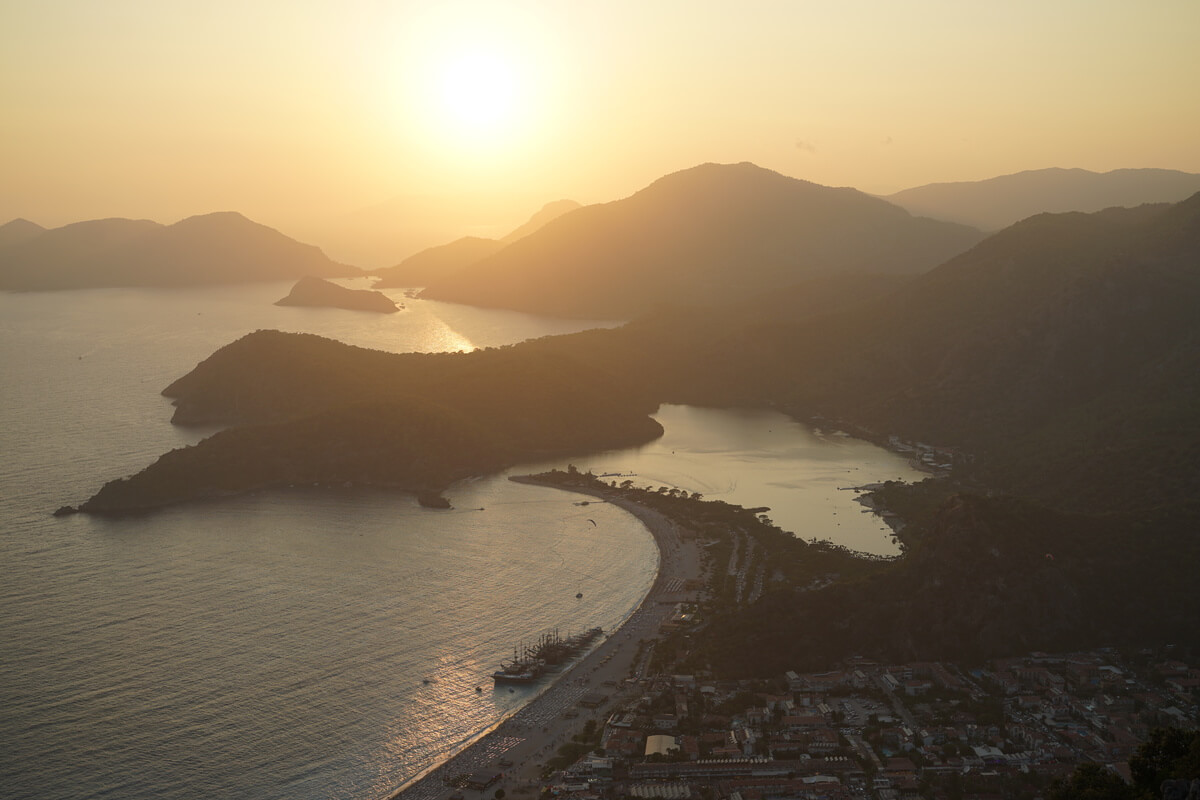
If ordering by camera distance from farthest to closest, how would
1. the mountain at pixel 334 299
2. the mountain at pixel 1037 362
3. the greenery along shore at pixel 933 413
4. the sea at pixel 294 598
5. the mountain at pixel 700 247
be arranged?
the mountain at pixel 334 299, the mountain at pixel 700 247, the mountain at pixel 1037 362, the greenery along shore at pixel 933 413, the sea at pixel 294 598

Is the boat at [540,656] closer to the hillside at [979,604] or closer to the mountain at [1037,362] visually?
the hillside at [979,604]

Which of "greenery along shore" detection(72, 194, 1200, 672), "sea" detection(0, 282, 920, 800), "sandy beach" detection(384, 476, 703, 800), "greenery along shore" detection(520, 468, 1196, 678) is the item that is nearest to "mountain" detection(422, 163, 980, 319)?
"greenery along shore" detection(72, 194, 1200, 672)

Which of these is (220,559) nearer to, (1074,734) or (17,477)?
(17,477)

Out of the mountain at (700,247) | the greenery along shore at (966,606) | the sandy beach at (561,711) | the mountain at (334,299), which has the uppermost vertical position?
the mountain at (700,247)

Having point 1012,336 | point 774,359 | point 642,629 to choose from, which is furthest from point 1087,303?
point 642,629

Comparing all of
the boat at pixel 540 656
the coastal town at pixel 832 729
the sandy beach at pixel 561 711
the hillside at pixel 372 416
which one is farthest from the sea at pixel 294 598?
the coastal town at pixel 832 729

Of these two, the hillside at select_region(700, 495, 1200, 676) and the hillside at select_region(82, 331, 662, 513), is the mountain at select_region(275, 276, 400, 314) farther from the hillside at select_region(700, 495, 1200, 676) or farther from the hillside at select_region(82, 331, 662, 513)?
the hillside at select_region(700, 495, 1200, 676)
